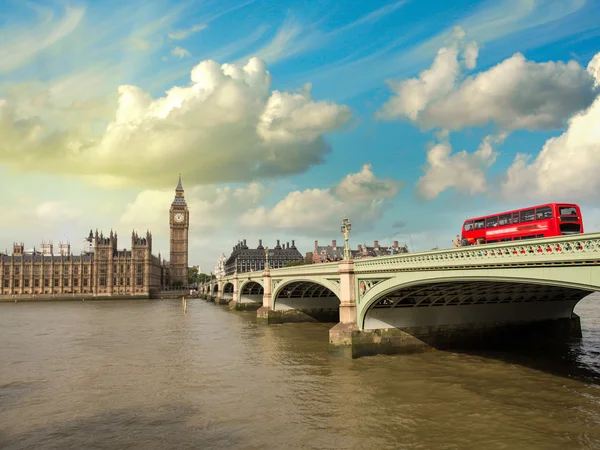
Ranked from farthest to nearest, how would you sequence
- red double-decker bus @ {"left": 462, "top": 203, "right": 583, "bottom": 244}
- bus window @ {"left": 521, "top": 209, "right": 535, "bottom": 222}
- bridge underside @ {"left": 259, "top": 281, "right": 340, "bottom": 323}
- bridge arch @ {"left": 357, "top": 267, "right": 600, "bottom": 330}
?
bridge underside @ {"left": 259, "top": 281, "right": 340, "bottom": 323} → bridge arch @ {"left": 357, "top": 267, "right": 600, "bottom": 330} → bus window @ {"left": 521, "top": 209, "right": 535, "bottom": 222} → red double-decker bus @ {"left": 462, "top": 203, "right": 583, "bottom": 244}

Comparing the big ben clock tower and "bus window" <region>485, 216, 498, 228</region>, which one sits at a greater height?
the big ben clock tower

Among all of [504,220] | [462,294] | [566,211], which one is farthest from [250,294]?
[566,211]

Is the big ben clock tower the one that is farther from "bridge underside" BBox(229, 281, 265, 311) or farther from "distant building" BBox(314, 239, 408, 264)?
"bridge underside" BBox(229, 281, 265, 311)

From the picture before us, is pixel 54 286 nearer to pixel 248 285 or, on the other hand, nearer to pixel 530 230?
pixel 248 285

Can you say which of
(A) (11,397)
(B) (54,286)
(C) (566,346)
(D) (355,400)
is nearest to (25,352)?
(A) (11,397)

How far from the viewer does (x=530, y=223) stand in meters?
23.3

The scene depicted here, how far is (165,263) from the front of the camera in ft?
614

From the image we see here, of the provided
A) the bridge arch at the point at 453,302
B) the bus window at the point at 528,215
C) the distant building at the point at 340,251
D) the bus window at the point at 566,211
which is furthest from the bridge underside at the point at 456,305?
the distant building at the point at 340,251

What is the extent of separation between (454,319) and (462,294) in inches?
98.3

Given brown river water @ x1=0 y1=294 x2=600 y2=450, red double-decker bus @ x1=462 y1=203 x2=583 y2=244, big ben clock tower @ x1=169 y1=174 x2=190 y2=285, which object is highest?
big ben clock tower @ x1=169 y1=174 x2=190 y2=285

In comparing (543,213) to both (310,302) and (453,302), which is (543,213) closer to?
(453,302)

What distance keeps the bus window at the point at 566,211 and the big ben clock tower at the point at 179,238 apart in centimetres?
15478

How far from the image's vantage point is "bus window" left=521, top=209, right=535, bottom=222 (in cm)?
2329

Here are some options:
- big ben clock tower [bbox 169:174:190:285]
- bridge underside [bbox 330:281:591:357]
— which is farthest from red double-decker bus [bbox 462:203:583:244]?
big ben clock tower [bbox 169:174:190:285]
